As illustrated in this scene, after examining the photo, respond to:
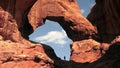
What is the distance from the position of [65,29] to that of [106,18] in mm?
5845

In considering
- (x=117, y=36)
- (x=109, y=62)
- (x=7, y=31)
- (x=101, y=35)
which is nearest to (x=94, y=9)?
(x=101, y=35)

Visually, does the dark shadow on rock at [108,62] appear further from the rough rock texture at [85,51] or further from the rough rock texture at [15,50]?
the rough rock texture at [85,51]

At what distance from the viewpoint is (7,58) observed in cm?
2219

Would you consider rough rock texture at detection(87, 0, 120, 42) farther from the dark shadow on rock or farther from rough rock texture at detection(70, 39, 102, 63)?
the dark shadow on rock

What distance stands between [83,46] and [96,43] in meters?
1.52

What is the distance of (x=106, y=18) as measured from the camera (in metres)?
36.4

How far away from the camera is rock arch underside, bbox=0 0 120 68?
23.9 m

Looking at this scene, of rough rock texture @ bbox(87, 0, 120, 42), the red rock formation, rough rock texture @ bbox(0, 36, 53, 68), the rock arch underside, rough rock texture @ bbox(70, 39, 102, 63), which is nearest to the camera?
rough rock texture @ bbox(0, 36, 53, 68)

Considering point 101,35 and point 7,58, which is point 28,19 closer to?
point 101,35

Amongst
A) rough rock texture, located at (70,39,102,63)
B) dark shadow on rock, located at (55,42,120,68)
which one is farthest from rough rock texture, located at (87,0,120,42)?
dark shadow on rock, located at (55,42,120,68)

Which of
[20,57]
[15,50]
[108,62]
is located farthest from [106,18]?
[20,57]

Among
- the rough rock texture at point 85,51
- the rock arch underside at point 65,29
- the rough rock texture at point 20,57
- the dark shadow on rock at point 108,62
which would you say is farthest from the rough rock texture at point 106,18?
the rough rock texture at point 20,57

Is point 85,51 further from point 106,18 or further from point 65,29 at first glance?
point 65,29

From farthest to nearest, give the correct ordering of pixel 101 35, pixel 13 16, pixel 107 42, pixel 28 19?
pixel 101 35, pixel 107 42, pixel 28 19, pixel 13 16
